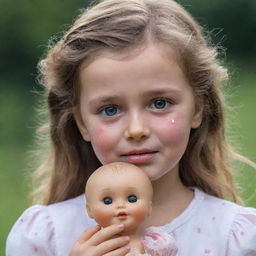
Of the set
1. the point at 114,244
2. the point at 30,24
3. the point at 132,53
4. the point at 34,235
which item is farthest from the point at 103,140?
the point at 30,24

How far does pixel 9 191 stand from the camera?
24.9 feet

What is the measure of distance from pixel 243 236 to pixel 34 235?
2.80 feet

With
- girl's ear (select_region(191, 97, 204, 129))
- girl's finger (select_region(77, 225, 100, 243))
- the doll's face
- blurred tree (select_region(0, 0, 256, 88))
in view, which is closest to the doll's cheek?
the doll's face

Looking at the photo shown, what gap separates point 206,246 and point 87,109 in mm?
730

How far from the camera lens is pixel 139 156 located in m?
3.56

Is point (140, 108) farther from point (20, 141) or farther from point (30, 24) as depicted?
point (30, 24)

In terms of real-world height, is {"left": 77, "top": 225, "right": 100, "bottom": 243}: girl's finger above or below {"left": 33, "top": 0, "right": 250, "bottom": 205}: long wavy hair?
below

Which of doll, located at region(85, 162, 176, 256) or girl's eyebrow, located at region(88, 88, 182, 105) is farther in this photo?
girl's eyebrow, located at region(88, 88, 182, 105)

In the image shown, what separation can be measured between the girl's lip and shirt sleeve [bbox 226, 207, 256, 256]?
532 mm

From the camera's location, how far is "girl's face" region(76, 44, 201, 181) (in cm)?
356

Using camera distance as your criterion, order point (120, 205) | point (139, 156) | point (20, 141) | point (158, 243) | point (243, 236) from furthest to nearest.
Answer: point (20, 141) < point (243, 236) < point (139, 156) < point (158, 243) < point (120, 205)

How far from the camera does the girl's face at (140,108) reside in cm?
356

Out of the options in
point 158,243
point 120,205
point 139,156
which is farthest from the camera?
point 139,156

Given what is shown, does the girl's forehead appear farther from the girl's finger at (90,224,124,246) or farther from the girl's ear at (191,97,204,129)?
the girl's finger at (90,224,124,246)
